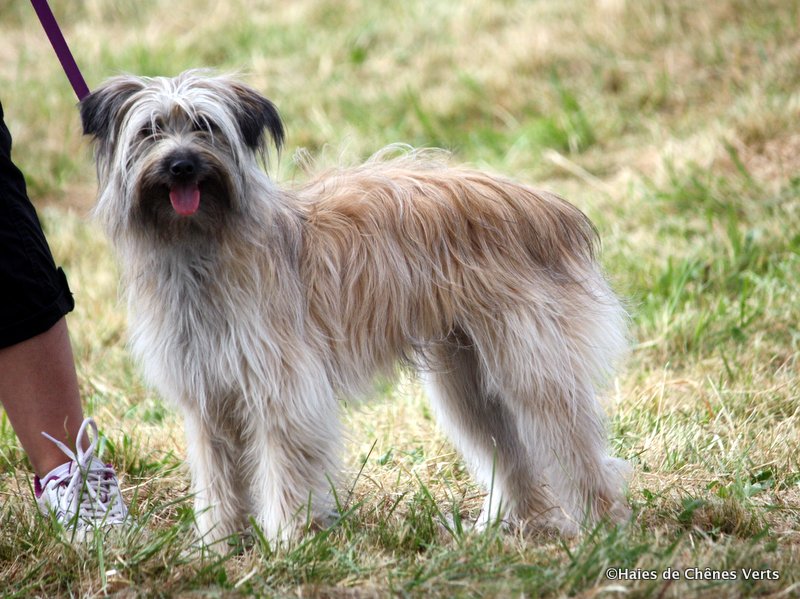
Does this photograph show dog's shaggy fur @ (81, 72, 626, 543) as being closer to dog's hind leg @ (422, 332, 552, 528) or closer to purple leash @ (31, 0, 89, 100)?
dog's hind leg @ (422, 332, 552, 528)

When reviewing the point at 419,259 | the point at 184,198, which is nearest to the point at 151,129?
the point at 184,198

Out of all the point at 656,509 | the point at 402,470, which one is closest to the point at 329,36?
→ the point at 402,470

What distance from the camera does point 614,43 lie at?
809 centimetres

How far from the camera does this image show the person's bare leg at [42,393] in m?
3.14

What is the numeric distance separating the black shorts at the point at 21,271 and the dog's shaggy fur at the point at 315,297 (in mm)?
239

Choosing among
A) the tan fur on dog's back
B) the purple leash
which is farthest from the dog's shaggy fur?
the purple leash

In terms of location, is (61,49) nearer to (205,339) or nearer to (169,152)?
(169,152)

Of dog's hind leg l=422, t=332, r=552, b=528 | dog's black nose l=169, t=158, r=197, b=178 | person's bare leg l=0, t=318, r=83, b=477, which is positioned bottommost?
dog's hind leg l=422, t=332, r=552, b=528

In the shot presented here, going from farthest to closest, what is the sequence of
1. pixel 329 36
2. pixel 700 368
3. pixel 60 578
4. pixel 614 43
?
pixel 329 36, pixel 614 43, pixel 700 368, pixel 60 578

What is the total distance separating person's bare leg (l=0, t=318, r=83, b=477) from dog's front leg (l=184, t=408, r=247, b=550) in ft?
1.36

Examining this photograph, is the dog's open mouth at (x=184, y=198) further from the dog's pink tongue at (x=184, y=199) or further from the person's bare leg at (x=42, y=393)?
the person's bare leg at (x=42, y=393)

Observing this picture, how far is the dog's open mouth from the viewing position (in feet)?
9.50

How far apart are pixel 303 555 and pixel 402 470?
3.71ft

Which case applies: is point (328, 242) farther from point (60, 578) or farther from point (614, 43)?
point (614, 43)
